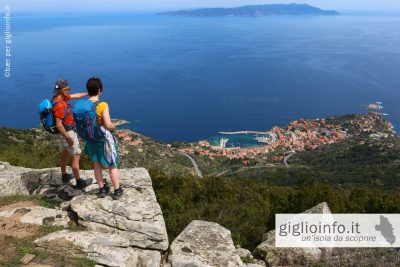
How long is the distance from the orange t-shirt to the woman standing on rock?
2.23 ft

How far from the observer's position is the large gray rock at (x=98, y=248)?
577cm

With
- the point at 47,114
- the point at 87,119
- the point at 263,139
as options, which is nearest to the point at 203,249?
the point at 87,119

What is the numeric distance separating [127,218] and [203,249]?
163cm

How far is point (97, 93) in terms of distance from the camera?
623 centimetres

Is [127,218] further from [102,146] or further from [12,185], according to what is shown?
[12,185]

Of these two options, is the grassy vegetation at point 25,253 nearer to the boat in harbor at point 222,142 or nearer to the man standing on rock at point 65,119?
the man standing on rock at point 65,119

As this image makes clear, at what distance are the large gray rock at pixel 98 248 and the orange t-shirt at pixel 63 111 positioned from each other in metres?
2.16

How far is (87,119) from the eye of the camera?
20.2 feet

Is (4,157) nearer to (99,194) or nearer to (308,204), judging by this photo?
(99,194)

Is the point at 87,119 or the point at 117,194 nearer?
the point at 87,119

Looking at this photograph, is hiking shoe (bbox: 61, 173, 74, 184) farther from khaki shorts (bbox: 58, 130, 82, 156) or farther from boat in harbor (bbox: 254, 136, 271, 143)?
boat in harbor (bbox: 254, 136, 271, 143)

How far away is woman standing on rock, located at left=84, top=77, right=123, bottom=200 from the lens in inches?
241

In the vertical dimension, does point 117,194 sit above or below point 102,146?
below

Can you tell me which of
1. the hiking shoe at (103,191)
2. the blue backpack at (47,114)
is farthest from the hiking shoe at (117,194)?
the blue backpack at (47,114)
